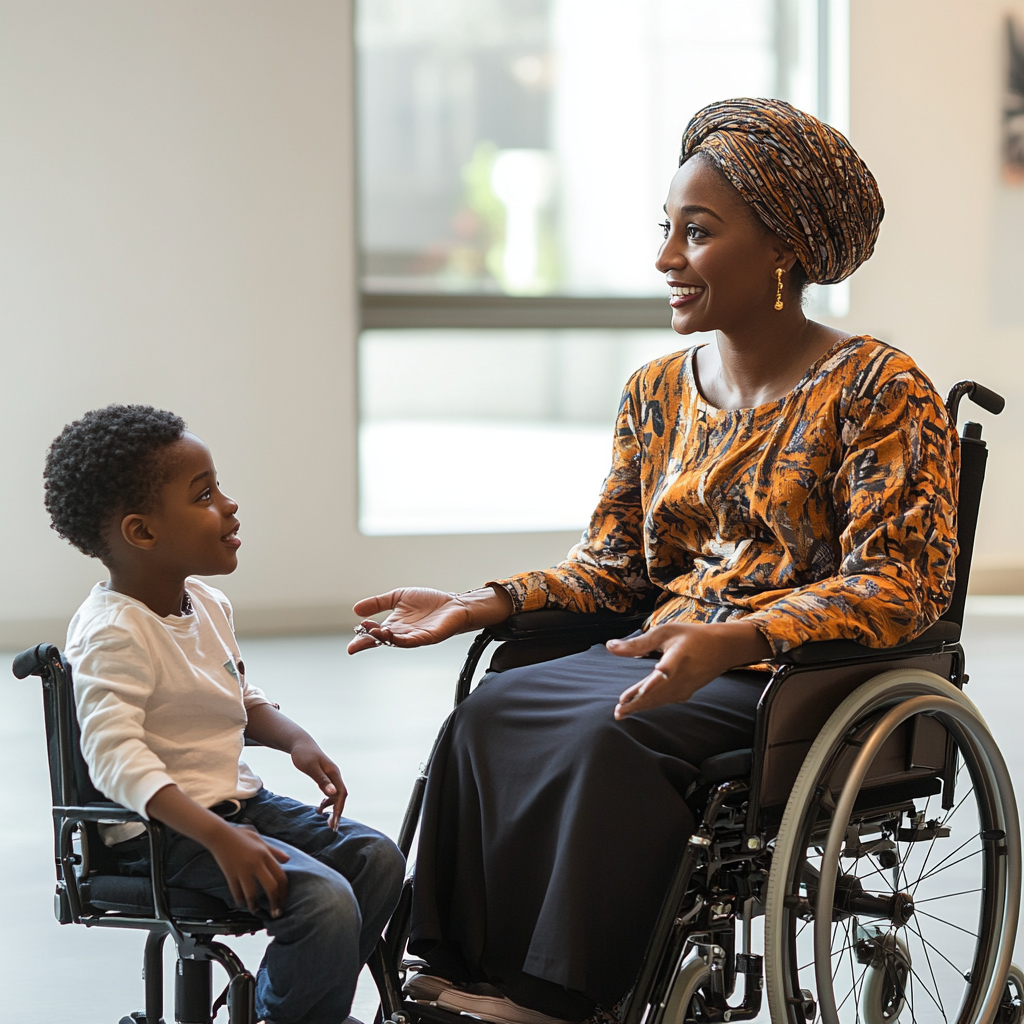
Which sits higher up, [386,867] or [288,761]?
[386,867]

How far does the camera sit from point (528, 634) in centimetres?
187

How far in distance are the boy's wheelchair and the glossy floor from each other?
1.97 ft

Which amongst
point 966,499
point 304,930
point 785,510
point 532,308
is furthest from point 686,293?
point 532,308

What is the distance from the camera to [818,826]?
1.57 metres

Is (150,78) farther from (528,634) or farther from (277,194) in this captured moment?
(528,634)

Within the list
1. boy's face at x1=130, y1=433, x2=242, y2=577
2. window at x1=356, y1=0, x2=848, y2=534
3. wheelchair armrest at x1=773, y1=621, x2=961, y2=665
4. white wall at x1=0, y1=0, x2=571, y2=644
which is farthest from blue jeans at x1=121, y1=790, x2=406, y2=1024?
window at x1=356, y1=0, x2=848, y2=534

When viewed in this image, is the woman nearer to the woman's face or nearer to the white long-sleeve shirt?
the woman's face

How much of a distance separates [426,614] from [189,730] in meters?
0.43

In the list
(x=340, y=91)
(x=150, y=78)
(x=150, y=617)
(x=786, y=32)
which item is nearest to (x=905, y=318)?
(x=786, y=32)

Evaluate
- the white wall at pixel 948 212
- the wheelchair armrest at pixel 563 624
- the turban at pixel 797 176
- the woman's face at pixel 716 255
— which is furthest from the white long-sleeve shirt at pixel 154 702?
the white wall at pixel 948 212

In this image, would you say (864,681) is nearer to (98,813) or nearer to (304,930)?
(304,930)

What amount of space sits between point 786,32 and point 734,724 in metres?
4.77

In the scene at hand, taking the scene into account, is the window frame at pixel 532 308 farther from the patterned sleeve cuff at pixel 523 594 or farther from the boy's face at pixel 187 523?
the boy's face at pixel 187 523

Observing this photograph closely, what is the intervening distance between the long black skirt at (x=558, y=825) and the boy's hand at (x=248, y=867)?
0.30 metres
